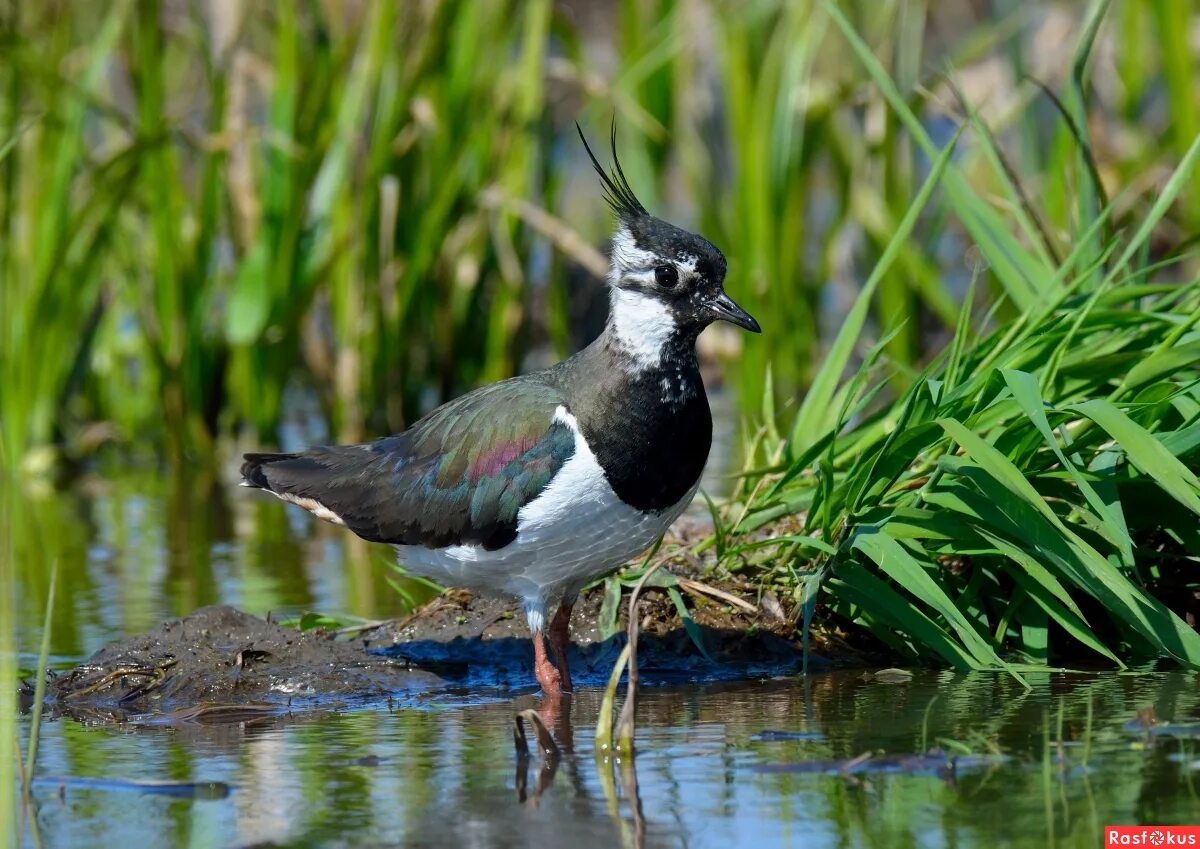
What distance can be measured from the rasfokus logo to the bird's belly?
1794 millimetres

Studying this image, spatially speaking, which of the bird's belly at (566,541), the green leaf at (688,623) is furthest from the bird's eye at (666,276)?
the green leaf at (688,623)

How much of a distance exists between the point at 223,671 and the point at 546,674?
0.98m

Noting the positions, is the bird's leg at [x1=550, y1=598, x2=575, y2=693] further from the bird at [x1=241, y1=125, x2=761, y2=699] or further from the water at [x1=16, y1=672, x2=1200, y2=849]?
the water at [x1=16, y1=672, x2=1200, y2=849]

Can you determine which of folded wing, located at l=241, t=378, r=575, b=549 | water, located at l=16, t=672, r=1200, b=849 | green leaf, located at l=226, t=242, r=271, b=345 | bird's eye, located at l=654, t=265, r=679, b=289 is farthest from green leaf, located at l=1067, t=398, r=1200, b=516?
green leaf, located at l=226, t=242, r=271, b=345

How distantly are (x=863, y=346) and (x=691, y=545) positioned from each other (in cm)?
494

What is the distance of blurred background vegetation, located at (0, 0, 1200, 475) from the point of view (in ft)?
27.0

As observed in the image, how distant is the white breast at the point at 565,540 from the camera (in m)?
4.81

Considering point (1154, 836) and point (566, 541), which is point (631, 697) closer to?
→ point (566, 541)

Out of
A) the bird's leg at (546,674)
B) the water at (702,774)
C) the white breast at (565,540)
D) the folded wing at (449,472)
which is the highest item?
the folded wing at (449,472)

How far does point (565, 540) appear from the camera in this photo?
4855mm

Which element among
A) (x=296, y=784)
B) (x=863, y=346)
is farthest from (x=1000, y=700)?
(x=863, y=346)

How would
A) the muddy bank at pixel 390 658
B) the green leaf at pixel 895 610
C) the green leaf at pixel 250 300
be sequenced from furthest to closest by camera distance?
1. the green leaf at pixel 250 300
2. the muddy bank at pixel 390 658
3. the green leaf at pixel 895 610

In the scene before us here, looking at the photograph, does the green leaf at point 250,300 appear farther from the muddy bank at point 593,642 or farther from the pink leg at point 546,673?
the pink leg at point 546,673

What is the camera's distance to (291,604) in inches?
252
